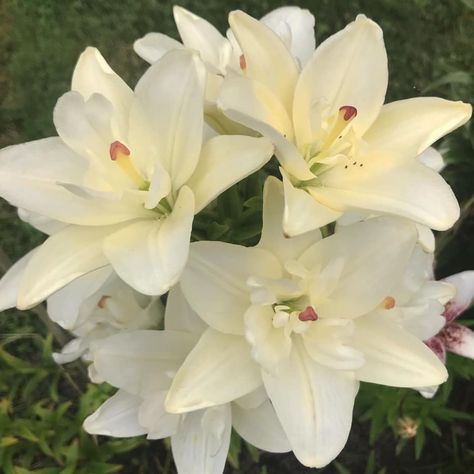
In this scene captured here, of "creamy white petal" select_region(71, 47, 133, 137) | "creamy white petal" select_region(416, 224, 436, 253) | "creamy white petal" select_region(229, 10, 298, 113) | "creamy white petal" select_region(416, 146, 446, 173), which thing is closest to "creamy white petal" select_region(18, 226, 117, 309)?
"creamy white petal" select_region(71, 47, 133, 137)

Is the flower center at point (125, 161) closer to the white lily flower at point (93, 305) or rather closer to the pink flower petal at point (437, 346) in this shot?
the white lily flower at point (93, 305)

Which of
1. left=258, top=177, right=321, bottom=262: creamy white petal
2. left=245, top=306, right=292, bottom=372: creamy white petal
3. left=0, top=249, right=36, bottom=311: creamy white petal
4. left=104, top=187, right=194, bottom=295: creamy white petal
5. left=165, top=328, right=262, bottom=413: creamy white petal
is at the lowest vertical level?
left=165, top=328, right=262, bottom=413: creamy white petal

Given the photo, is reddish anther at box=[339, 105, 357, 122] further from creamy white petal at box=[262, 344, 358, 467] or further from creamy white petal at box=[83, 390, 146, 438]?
creamy white petal at box=[83, 390, 146, 438]

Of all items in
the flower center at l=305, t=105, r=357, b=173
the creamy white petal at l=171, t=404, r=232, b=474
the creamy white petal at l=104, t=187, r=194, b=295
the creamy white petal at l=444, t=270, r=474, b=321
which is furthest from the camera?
the creamy white petal at l=444, t=270, r=474, b=321

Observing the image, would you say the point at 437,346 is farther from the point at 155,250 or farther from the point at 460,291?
the point at 155,250

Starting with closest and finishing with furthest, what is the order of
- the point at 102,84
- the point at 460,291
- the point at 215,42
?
the point at 102,84 < the point at 215,42 < the point at 460,291

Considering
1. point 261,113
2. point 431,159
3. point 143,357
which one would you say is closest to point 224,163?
point 261,113
